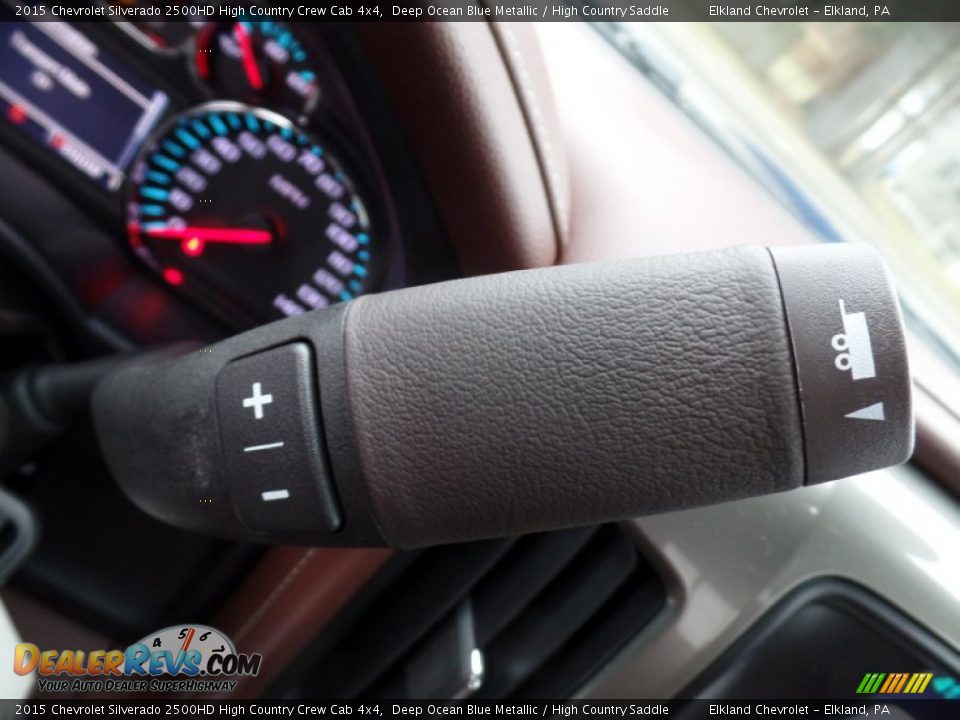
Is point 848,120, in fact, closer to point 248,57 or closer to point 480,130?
point 480,130

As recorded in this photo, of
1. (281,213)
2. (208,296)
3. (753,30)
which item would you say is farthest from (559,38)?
(208,296)

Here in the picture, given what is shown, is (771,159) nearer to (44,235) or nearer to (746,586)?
(746,586)

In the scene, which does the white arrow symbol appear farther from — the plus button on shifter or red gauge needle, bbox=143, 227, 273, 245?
red gauge needle, bbox=143, 227, 273, 245

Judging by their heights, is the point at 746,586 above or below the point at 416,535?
below

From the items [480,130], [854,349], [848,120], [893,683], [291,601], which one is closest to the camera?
[854,349]

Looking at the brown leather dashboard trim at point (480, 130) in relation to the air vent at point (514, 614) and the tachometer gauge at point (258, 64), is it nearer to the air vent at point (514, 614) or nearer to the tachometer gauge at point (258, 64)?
the tachometer gauge at point (258, 64)

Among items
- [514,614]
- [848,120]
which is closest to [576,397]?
[514,614]

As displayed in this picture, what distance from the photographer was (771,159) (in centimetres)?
105

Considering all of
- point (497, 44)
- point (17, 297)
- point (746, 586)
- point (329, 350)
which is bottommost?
point (746, 586)

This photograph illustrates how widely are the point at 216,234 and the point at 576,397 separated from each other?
546 millimetres

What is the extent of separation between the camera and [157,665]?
833 mm

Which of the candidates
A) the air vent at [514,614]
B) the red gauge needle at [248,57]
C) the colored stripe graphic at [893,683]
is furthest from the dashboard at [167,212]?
the colored stripe graphic at [893,683]

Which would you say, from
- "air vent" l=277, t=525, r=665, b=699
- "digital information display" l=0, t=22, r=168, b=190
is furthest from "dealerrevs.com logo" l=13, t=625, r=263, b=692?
"digital information display" l=0, t=22, r=168, b=190

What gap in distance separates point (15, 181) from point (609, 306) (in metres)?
0.71
